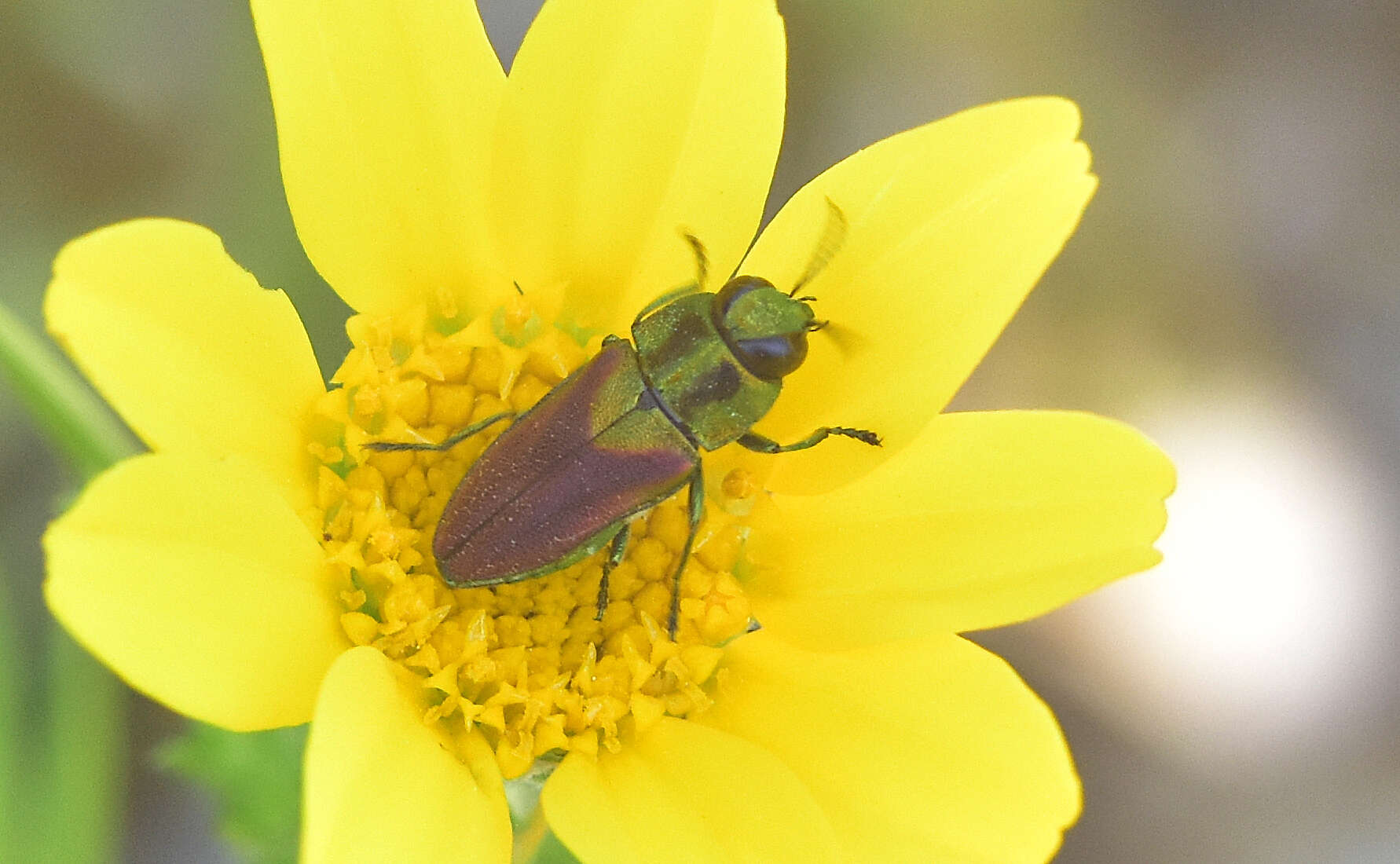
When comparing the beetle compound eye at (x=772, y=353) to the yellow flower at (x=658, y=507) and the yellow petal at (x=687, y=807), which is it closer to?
the yellow flower at (x=658, y=507)

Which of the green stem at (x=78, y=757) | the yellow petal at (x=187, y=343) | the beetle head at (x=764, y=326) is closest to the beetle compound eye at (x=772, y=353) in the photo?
the beetle head at (x=764, y=326)

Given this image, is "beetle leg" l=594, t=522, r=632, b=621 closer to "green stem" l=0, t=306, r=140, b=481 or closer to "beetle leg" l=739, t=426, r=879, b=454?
"beetle leg" l=739, t=426, r=879, b=454

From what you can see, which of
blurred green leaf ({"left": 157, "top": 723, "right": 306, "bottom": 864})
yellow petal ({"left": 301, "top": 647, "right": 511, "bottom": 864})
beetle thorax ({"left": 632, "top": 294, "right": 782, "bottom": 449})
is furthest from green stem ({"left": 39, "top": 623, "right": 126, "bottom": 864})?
beetle thorax ({"left": 632, "top": 294, "right": 782, "bottom": 449})

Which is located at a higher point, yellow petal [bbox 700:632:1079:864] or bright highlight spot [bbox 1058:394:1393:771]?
yellow petal [bbox 700:632:1079:864]

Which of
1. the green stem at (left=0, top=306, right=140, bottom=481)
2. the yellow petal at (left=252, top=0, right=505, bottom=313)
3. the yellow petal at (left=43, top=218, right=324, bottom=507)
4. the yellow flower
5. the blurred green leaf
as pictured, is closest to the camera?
the yellow petal at (left=43, top=218, right=324, bottom=507)

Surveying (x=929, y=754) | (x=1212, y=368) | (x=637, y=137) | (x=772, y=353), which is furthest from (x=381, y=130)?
(x=1212, y=368)
